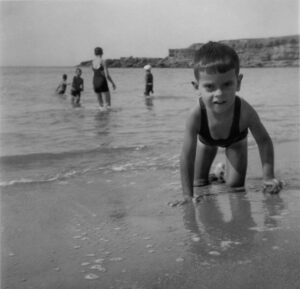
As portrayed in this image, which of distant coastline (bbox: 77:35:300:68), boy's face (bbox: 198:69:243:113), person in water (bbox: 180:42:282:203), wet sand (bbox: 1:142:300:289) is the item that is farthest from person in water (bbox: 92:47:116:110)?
distant coastline (bbox: 77:35:300:68)

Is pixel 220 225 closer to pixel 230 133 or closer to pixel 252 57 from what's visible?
pixel 230 133

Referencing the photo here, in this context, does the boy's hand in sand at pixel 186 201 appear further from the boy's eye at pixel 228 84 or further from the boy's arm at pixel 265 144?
the boy's eye at pixel 228 84

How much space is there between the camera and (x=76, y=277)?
6.73 ft

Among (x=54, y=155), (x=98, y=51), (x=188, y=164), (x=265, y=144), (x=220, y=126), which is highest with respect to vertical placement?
(x=98, y=51)

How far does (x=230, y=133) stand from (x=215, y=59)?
704 millimetres

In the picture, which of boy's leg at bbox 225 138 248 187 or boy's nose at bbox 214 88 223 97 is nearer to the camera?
boy's nose at bbox 214 88 223 97

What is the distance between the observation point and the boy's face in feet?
10.2

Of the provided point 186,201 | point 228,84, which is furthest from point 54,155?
point 228,84

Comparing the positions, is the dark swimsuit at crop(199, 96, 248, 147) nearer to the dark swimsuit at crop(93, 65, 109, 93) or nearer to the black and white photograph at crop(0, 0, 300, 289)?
the black and white photograph at crop(0, 0, 300, 289)

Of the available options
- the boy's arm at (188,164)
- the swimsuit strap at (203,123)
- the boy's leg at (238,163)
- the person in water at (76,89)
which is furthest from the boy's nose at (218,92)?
the person in water at (76,89)

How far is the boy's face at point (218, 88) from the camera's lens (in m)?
3.10

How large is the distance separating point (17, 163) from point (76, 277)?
345 centimetres

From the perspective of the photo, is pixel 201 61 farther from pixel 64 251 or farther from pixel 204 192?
pixel 64 251

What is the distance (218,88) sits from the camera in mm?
3143
